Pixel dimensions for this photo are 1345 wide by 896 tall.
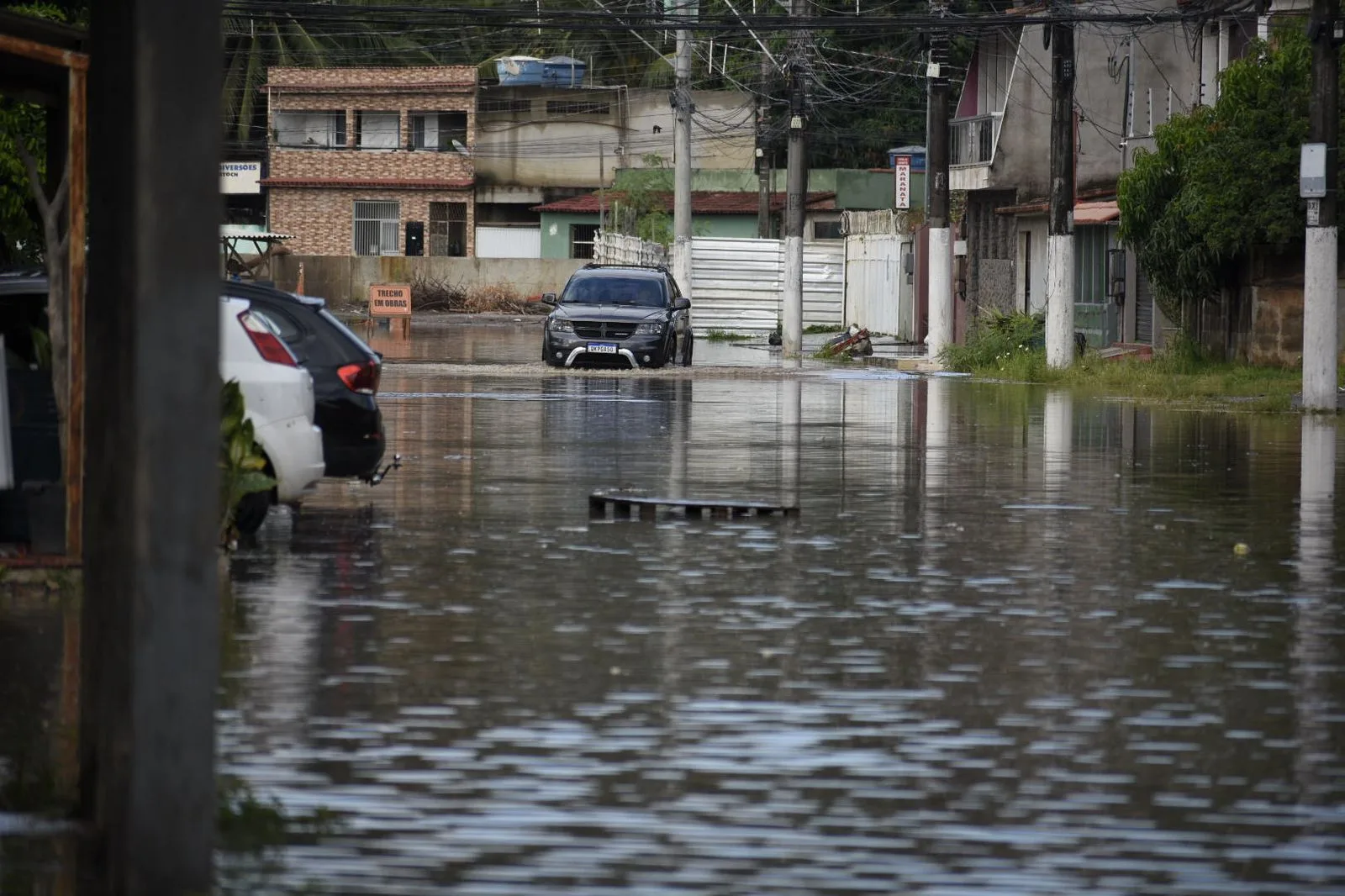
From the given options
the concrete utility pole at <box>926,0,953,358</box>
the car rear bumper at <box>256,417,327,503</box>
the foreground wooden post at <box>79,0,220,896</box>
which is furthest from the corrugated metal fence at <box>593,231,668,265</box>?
the foreground wooden post at <box>79,0,220,896</box>

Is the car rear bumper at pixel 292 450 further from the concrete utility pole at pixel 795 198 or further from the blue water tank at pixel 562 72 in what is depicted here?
the blue water tank at pixel 562 72

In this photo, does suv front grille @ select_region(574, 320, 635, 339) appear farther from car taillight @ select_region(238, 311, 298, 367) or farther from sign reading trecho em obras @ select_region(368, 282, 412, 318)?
car taillight @ select_region(238, 311, 298, 367)

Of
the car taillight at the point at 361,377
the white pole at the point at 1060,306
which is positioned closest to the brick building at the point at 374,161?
the white pole at the point at 1060,306

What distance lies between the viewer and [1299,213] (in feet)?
111

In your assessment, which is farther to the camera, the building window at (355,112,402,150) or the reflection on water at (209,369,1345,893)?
the building window at (355,112,402,150)

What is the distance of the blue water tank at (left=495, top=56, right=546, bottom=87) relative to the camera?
8469cm

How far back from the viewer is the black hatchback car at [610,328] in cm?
3784

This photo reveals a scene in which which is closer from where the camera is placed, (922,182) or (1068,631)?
(1068,631)

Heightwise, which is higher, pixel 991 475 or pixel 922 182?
pixel 922 182

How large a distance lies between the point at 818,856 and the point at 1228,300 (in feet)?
104

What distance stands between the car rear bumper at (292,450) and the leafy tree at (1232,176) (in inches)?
868

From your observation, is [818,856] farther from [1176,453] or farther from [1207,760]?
[1176,453]

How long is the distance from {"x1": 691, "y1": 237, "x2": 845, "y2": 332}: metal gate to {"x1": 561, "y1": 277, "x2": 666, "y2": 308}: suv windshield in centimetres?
1685

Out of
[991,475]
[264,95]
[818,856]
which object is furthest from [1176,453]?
[264,95]
